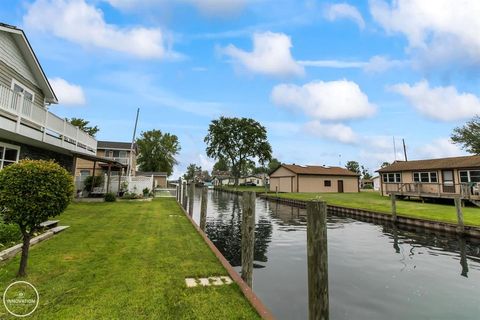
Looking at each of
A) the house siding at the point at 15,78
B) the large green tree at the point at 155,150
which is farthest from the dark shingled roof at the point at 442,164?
the large green tree at the point at 155,150

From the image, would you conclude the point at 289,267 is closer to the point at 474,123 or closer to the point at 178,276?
the point at 178,276

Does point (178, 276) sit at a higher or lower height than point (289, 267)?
higher

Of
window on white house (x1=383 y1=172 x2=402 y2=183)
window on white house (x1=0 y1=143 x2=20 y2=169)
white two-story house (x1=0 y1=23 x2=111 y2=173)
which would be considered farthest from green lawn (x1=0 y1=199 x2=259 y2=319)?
window on white house (x1=383 y1=172 x2=402 y2=183)

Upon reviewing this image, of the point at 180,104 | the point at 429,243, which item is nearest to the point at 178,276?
the point at 429,243

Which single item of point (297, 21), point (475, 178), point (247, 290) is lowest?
point (247, 290)

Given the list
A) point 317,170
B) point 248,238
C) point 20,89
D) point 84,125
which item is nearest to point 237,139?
point 317,170

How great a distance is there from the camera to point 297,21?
16.4 metres

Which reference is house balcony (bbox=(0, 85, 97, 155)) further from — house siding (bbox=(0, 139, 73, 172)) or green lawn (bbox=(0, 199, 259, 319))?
green lawn (bbox=(0, 199, 259, 319))

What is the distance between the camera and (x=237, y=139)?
67.8 m

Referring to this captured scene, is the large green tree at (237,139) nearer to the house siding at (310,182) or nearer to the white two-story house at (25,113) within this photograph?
the house siding at (310,182)

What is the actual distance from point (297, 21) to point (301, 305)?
16190 mm

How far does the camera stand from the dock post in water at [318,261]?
10.6 ft

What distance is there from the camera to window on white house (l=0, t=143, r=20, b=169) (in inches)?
454

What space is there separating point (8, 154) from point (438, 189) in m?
32.8
